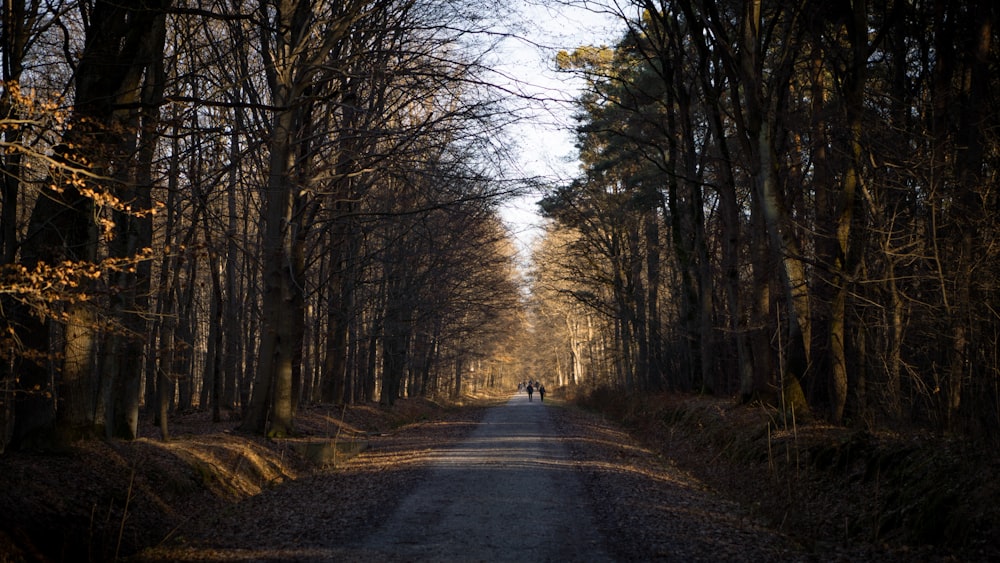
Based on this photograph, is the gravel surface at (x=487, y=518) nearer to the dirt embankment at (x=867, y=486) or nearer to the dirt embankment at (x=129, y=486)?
the dirt embankment at (x=129, y=486)

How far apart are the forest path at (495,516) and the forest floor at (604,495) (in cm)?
35

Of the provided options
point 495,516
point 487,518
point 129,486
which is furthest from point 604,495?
point 129,486

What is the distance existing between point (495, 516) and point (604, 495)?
2.23 m

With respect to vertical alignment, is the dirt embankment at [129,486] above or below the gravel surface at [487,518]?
above

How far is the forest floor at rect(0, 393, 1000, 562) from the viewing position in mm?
7410

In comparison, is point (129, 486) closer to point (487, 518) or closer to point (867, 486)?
point (487, 518)

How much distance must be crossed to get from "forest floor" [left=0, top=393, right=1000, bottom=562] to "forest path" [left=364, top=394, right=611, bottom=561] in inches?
13.7

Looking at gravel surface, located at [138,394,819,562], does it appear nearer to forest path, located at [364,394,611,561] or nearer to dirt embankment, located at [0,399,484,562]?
forest path, located at [364,394,611,561]

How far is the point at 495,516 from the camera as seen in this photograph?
920cm

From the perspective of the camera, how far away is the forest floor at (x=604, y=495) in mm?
7410

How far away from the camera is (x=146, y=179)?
11.6 metres

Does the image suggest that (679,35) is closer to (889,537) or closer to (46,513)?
(889,537)

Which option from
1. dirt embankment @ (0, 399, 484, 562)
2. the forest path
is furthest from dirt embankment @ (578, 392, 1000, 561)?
dirt embankment @ (0, 399, 484, 562)

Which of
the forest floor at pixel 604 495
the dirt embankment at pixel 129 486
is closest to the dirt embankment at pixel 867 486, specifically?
the forest floor at pixel 604 495
